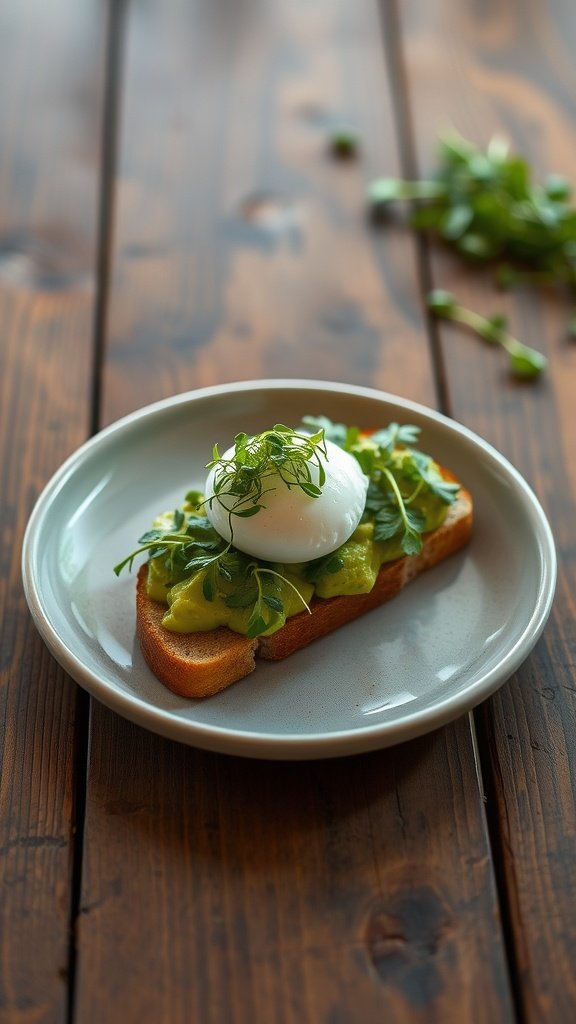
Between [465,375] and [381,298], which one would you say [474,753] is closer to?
[465,375]

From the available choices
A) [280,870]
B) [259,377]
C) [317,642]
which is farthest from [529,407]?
[280,870]

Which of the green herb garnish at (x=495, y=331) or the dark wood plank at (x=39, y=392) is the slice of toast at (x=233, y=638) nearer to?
the dark wood plank at (x=39, y=392)

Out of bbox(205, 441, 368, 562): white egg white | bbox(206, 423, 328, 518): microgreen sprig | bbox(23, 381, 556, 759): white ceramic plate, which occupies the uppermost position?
bbox(206, 423, 328, 518): microgreen sprig

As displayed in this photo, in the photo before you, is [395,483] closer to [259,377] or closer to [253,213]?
[259,377]

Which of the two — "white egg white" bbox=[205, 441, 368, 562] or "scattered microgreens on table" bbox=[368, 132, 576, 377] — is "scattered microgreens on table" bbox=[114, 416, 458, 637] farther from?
"scattered microgreens on table" bbox=[368, 132, 576, 377]

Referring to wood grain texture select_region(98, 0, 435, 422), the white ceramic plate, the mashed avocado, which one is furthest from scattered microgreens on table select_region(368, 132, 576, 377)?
the mashed avocado

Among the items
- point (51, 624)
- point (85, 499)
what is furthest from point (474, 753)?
point (85, 499)

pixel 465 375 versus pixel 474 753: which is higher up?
pixel 465 375
